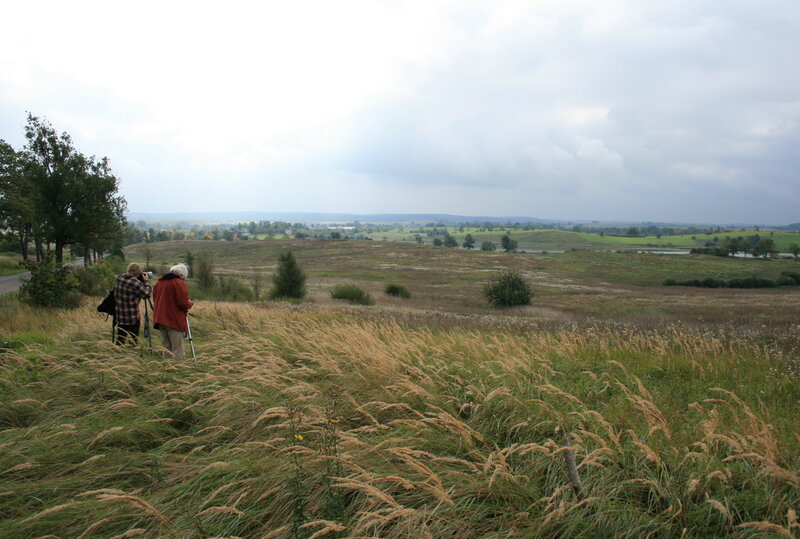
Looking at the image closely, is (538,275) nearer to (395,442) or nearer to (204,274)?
(204,274)

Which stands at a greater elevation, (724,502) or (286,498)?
(724,502)

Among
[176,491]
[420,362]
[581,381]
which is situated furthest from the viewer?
[420,362]

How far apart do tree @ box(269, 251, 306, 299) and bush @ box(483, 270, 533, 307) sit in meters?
14.3

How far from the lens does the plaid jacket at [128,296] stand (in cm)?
773

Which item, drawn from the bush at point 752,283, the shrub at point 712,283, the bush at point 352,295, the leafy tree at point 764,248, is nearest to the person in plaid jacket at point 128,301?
the bush at point 352,295

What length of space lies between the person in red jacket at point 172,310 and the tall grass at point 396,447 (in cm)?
77

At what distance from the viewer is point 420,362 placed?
18.9 ft

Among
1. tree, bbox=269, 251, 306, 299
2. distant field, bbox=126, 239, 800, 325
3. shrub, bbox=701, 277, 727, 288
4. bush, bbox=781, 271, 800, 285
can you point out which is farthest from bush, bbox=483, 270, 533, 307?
bush, bbox=781, 271, 800, 285

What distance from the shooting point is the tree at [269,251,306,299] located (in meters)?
30.6

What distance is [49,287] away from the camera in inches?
518

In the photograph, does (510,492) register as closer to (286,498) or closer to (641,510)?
(641,510)

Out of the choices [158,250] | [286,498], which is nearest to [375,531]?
[286,498]

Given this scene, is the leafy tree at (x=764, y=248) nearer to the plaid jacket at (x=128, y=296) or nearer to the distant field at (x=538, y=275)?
the distant field at (x=538, y=275)

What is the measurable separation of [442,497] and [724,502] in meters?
1.81
